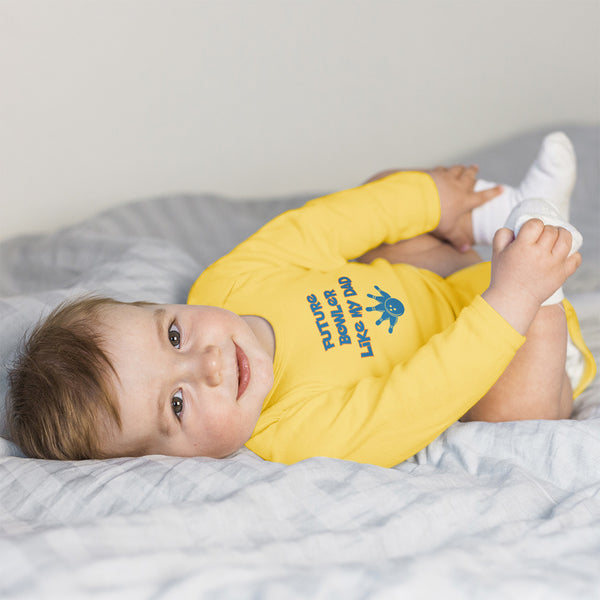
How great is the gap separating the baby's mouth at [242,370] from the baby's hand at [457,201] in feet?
1.70

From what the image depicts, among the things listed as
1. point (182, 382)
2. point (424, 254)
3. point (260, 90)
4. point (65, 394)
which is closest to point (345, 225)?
point (424, 254)

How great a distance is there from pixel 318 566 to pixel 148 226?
3.83 feet

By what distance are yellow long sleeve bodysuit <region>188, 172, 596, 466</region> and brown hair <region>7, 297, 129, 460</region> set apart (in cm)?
23

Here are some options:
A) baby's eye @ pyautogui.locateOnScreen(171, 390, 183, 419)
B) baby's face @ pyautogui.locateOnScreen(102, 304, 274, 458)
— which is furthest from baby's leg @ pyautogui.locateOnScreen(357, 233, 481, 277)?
baby's eye @ pyautogui.locateOnScreen(171, 390, 183, 419)

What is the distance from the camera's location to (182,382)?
955 mm

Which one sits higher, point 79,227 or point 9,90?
point 9,90

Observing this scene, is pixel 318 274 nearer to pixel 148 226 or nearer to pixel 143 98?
pixel 148 226

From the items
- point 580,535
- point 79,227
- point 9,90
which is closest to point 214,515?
point 580,535

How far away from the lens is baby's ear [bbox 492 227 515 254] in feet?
3.25

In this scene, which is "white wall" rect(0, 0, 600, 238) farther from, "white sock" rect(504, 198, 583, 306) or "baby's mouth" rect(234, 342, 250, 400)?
"white sock" rect(504, 198, 583, 306)

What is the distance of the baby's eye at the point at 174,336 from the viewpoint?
3.26 feet

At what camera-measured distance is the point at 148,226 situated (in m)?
1.66

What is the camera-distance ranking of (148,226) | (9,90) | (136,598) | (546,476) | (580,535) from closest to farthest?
(136,598), (580,535), (546,476), (9,90), (148,226)

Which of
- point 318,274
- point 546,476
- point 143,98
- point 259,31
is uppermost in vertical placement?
point 259,31
